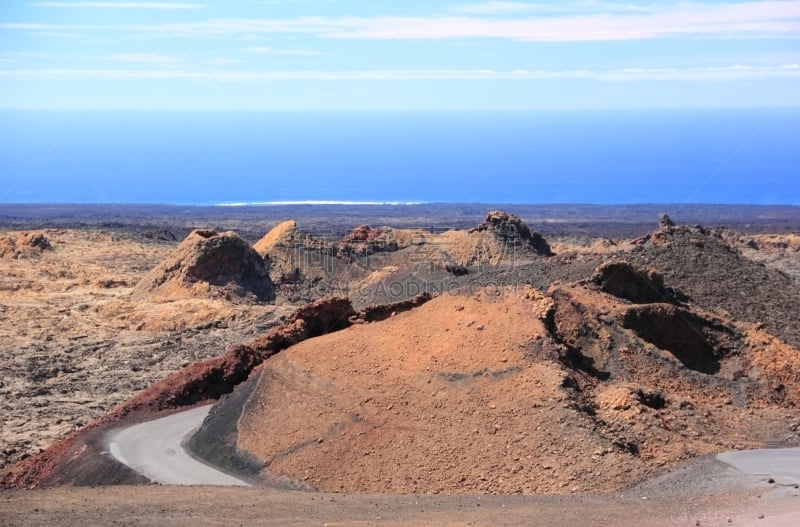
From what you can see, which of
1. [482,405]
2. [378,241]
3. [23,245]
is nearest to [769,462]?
[482,405]

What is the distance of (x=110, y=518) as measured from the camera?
48.2 ft

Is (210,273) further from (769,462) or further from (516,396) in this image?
(769,462)

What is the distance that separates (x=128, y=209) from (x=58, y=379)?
74.9m

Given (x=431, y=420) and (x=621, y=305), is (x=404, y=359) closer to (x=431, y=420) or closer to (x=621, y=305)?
(x=431, y=420)

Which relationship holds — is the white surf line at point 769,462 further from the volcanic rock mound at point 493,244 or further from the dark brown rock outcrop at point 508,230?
the dark brown rock outcrop at point 508,230

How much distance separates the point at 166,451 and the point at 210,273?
20080mm

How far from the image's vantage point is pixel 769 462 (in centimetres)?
1578

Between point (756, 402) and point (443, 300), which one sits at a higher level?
point (443, 300)

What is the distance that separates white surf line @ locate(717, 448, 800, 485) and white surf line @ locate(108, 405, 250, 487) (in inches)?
287

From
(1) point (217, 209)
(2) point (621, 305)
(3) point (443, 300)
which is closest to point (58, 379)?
(3) point (443, 300)

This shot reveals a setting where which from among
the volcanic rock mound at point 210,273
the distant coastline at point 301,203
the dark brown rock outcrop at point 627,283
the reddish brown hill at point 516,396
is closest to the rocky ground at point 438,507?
the reddish brown hill at point 516,396

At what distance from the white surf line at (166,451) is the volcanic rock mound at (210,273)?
17.2 meters

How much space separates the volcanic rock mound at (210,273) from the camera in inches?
1481

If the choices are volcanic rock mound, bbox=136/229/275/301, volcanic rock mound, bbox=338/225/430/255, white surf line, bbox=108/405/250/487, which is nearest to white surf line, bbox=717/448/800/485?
white surf line, bbox=108/405/250/487
